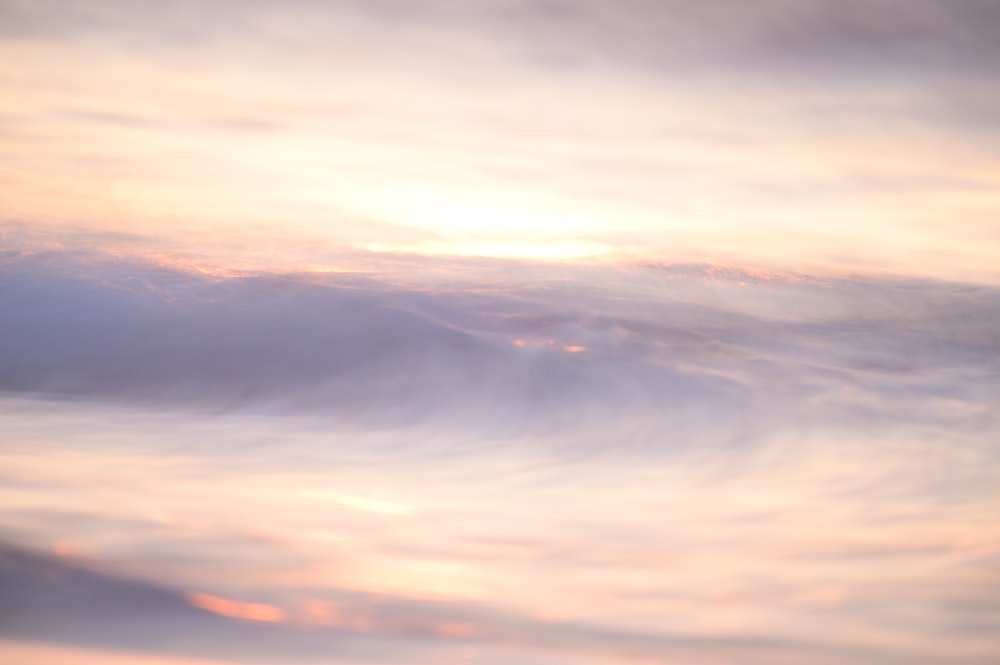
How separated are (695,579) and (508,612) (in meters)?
0.19

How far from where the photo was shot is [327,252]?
214cm

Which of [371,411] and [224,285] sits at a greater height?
[224,285]

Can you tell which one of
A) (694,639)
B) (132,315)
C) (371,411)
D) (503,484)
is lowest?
(694,639)

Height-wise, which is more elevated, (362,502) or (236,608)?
(362,502)

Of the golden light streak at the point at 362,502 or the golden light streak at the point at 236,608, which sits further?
the golden light streak at the point at 362,502

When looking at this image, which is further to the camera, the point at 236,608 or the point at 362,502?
the point at 362,502

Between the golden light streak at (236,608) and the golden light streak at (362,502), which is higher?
the golden light streak at (362,502)

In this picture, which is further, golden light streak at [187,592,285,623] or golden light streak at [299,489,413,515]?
golden light streak at [299,489,413,515]

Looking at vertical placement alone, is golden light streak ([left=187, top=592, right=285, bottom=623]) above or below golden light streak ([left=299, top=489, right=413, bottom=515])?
below

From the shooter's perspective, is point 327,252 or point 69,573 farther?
point 327,252

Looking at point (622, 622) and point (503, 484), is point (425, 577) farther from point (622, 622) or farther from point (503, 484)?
point (503, 484)

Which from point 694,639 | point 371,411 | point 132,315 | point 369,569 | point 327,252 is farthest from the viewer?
point 327,252

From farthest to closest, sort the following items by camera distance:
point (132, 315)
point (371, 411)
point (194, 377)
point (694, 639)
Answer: point (132, 315), point (194, 377), point (371, 411), point (694, 639)

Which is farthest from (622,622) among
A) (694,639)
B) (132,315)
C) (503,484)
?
(132,315)
